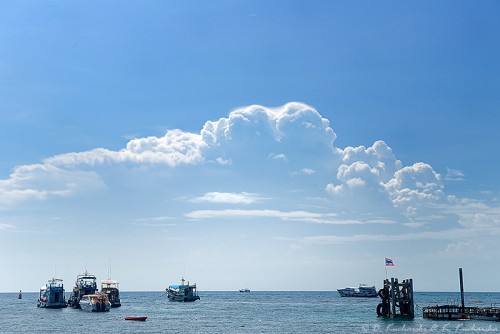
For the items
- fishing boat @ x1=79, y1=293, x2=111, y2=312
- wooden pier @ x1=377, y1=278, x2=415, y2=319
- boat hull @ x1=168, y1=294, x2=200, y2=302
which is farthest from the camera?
boat hull @ x1=168, y1=294, x2=200, y2=302

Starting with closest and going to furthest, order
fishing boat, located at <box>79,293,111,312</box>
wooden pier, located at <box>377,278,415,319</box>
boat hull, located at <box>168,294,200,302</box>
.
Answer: wooden pier, located at <box>377,278,415,319</box>, fishing boat, located at <box>79,293,111,312</box>, boat hull, located at <box>168,294,200,302</box>

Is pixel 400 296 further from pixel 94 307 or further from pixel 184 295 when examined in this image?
pixel 184 295

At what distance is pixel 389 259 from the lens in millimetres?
96188

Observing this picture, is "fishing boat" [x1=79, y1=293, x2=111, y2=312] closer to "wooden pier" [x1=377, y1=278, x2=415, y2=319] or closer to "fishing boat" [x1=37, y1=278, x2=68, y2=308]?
"fishing boat" [x1=37, y1=278, x2=68, y2=308]

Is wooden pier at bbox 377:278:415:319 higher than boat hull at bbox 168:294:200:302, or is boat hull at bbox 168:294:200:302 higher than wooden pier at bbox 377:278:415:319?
wooden pier at bbox 377:278:415:319

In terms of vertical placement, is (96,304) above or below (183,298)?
above

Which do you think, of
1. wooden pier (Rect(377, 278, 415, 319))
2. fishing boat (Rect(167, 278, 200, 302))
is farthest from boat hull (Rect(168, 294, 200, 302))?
wooden pier (Rect(377, 278, 415, 319))

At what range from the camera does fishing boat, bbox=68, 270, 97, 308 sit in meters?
139

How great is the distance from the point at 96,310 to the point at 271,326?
47573 millimetres

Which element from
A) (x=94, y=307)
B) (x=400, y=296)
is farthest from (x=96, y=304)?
(x=400, y=296)

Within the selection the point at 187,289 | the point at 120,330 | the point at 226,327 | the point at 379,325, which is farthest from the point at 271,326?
the point at 187,289

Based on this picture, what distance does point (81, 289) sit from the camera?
5753 inches

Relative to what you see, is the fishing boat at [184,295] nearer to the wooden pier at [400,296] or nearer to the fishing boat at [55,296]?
the fishing boat at [55,296]

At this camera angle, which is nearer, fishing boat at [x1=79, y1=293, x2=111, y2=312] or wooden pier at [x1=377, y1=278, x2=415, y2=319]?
wooden pier at [x1=377, y1=278, x2=415, y2=319]
